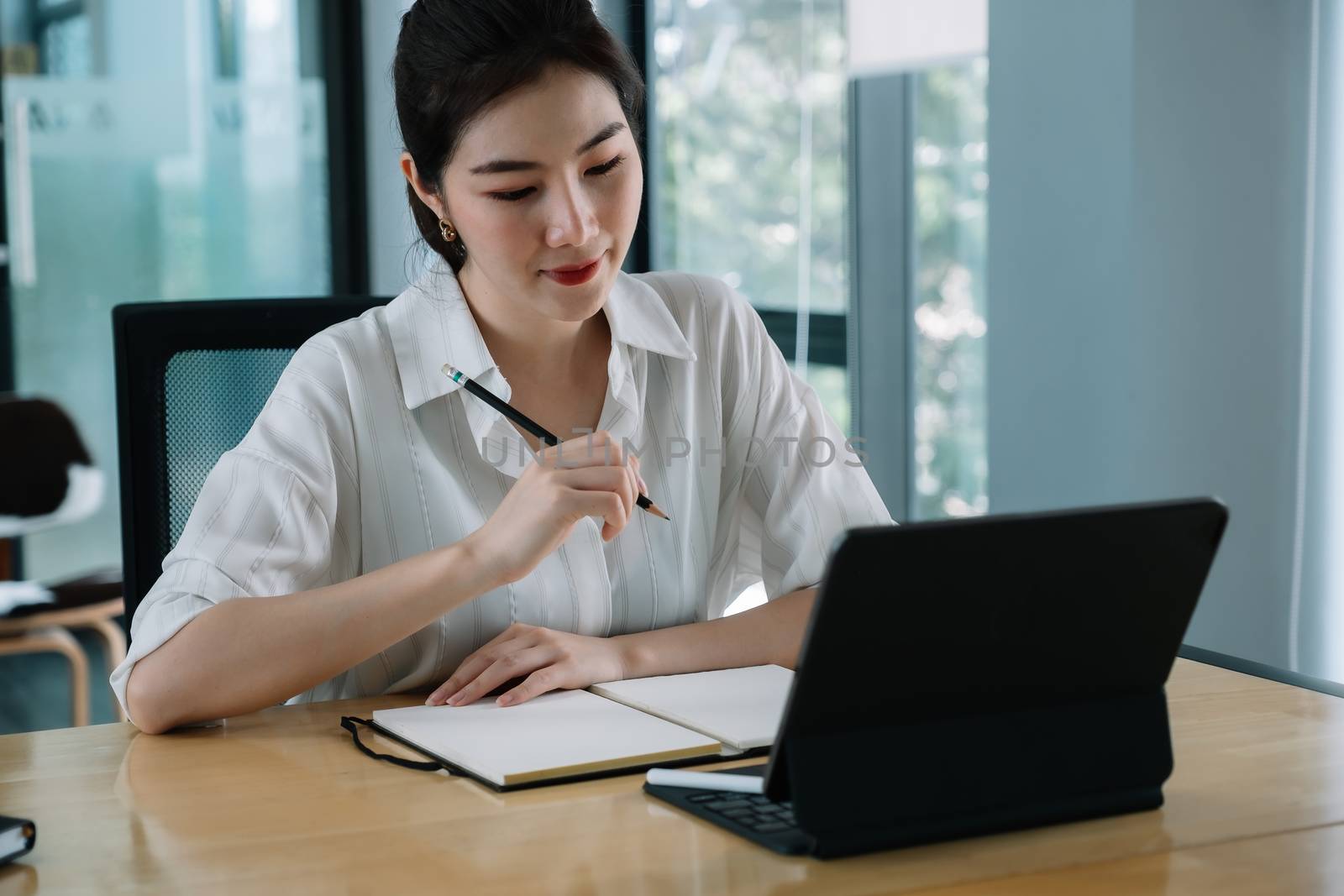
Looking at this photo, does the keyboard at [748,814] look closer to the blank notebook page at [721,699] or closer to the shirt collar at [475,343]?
the blank notebook page at [721,699]

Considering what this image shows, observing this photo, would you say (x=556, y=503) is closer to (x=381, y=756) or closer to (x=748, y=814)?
(x=381, y=756)

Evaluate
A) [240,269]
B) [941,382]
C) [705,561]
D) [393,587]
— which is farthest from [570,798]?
[240,269]

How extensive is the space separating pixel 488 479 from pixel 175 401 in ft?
1.14

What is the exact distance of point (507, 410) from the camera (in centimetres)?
137

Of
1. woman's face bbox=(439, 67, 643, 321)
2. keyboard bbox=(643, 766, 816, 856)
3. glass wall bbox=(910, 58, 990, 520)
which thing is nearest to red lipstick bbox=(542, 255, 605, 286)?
woman's face bbox=(439, 67, 643, 321)

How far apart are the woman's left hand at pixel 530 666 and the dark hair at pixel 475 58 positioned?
0.48m

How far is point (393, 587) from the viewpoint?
1.20m

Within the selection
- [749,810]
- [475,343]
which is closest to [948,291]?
[475,343]

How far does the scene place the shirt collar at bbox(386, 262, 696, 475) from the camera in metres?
1.41

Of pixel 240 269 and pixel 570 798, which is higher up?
pixel 240 269

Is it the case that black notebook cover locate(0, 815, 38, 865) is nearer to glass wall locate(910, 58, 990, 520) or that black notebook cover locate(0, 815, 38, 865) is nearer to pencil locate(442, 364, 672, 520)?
pencil locate(442, 364, 672, 520)

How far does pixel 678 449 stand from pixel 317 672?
0.47 meters

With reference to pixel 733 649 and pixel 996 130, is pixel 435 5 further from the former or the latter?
pixel 996 130

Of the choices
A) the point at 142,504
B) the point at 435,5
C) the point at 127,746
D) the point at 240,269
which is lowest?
the point at 127,746
